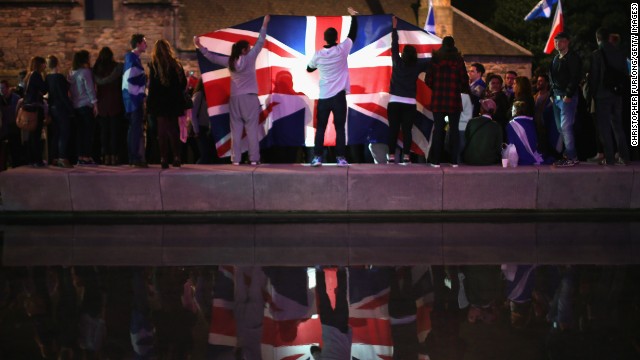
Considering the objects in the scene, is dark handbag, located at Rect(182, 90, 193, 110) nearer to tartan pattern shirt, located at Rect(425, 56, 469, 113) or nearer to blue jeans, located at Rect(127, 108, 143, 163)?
blue jeans, located at Rect(127, 108, 143, 163)

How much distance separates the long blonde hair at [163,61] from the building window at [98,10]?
28.9m

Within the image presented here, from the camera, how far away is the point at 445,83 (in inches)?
493

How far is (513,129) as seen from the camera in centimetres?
1284

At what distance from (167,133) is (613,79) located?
6.34 metres

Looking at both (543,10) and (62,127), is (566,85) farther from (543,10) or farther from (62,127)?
(543,10)

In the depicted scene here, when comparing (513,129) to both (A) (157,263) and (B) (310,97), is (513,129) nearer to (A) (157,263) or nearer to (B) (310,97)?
(B) (310,97)

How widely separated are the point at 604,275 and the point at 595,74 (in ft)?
17.5

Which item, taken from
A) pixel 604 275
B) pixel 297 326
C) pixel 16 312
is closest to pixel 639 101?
pixel 604 275

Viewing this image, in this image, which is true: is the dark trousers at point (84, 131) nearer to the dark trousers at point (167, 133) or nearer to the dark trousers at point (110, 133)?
the dark trousers at point (110, 133)

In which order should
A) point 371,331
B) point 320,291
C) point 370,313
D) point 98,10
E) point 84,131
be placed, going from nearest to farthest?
point 371,331 → point 370,313 → point 320,291 → point 84,131 → point 98,10

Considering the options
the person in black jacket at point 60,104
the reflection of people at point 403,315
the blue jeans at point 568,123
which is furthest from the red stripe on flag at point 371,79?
the reflection of people at point 403,315

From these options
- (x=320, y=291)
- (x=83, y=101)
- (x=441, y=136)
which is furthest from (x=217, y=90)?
(x=320, y=291)

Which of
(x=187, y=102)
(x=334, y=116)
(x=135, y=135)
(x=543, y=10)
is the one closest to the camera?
(x=334, y=116)

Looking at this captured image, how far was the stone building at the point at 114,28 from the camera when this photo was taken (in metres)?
38.2
